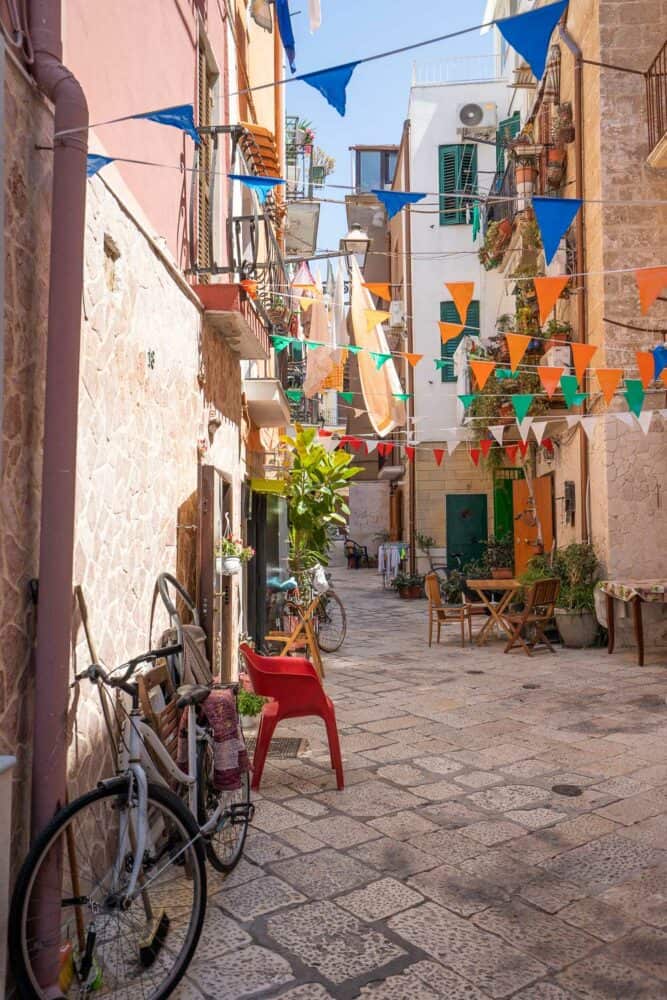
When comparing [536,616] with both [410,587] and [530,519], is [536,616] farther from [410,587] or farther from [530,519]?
[410,587]

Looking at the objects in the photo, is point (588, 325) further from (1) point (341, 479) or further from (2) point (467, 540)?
(2) point (467, 540)

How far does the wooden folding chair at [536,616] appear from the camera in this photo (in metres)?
10.4

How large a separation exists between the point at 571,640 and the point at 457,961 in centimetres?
851

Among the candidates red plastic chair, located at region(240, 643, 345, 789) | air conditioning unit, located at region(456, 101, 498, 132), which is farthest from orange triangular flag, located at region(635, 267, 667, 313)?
air conditioning unit, located at region(456, 101, 498, 132)

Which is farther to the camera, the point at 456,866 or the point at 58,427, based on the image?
the point at 456,866

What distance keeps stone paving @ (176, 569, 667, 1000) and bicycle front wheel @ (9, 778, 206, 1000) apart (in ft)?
0.61

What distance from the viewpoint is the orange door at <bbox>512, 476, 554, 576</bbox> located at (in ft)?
48.2

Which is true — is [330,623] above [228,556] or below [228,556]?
below

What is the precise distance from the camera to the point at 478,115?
66.7 feet

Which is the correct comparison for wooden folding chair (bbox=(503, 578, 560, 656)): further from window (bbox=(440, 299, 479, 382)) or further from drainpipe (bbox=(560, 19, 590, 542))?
window (bbox=(440, 299, 479, 382))

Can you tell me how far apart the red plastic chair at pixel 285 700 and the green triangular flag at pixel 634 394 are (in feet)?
20.4

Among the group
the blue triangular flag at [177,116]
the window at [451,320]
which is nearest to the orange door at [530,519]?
the window at [451,320]

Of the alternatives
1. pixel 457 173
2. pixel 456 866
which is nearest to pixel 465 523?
pixel 457 173

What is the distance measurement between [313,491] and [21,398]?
8.20 metres
